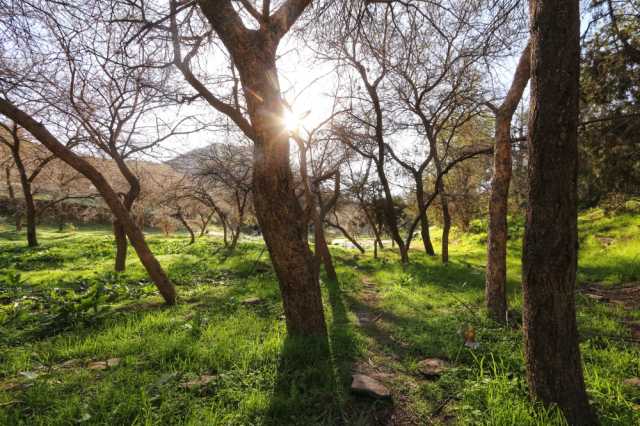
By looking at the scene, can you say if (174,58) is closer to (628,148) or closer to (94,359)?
(94,359)

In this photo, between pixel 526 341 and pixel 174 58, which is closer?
pixel 526 341

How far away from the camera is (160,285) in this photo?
604 cm

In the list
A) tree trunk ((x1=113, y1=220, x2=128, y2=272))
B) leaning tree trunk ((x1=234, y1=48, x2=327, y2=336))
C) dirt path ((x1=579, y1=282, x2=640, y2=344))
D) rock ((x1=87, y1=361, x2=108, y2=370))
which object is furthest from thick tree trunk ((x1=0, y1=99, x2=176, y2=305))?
dirt path ((x1=579, y1=282, x2=640, y2=344))

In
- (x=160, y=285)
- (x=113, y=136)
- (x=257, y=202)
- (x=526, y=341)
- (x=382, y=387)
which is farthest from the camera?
(x=113, y=136)

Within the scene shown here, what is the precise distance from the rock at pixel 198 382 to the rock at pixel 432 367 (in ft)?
7.63

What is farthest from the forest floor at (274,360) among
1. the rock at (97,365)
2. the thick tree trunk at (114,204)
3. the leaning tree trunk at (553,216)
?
the thick tree trunk at (114,204)

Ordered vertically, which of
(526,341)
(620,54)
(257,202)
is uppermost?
(620,54)

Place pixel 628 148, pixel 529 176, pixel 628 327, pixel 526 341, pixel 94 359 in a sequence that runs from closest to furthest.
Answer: pixel 529 176 → pixel 526 341 → pixel 94 359 → pixel 628 327 → pixel 628 148

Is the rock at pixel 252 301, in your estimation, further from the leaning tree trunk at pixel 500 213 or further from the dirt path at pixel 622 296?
the dirt path at pixel 622 296

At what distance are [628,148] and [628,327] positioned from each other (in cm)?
557

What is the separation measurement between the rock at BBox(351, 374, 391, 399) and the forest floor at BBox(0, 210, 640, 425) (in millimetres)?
62

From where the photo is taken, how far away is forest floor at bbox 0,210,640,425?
8.16ft

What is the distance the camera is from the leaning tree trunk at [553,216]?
203 centimetres

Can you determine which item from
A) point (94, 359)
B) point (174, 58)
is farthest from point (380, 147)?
point (94, 359)
